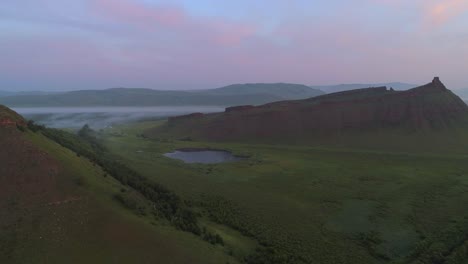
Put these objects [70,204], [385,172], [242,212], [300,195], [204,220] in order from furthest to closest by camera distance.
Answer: [385,172] → [300,195] → [242,212] → [204,220] → [70,204]

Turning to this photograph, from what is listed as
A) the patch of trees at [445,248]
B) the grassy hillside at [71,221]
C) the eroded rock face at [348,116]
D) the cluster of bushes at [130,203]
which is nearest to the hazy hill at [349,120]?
the eroded rock face at [348,116]

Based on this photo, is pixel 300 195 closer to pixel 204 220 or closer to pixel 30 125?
pixel 204 220

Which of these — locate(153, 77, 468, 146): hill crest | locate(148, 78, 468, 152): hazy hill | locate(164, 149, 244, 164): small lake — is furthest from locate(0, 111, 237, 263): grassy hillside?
locate(153, 77, 468, 146): hill crest

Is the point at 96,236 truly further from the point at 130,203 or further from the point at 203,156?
the point at 203,156

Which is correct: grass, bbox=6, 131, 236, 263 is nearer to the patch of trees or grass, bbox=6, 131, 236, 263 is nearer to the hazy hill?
the patch of trees

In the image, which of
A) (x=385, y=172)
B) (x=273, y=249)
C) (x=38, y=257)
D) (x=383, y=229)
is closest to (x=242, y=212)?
(x=273, y=249)

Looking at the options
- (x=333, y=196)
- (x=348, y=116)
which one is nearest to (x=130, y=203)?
(x=333, y=196)

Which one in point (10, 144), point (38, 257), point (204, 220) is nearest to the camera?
point (38, 257)
